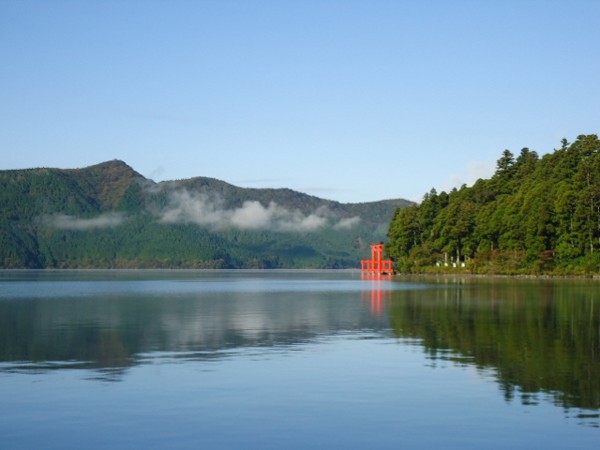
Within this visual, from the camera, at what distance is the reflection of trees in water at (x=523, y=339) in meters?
22.1

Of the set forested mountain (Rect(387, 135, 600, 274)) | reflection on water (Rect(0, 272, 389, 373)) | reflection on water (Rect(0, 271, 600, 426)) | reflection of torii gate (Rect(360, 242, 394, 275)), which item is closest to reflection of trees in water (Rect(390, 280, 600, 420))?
reflection on water (Rect(0, 271, 600, 426))

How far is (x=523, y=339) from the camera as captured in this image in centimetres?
3381

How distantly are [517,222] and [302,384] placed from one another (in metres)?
111

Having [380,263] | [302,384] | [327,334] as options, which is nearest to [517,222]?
[380,263]

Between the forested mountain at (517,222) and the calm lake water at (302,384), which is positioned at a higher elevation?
the forested mountain at (517,222)

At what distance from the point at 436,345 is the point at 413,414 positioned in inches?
558

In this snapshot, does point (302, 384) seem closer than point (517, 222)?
Yes

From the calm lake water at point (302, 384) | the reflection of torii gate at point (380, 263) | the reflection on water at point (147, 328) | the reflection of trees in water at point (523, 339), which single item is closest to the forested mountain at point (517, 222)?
the reflection of torii gate at point (380, 263)

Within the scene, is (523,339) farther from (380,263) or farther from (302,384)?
(380,263)

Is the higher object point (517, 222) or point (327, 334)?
point (517, 222)

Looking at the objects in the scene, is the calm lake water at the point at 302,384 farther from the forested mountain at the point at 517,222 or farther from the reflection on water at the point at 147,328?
the forested mountain at the point at 517,222

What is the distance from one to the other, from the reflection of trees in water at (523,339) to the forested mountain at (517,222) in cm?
5916

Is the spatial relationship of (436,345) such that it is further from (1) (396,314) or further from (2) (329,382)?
(1) (396,314)

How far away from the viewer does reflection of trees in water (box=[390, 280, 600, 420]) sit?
22077mm
